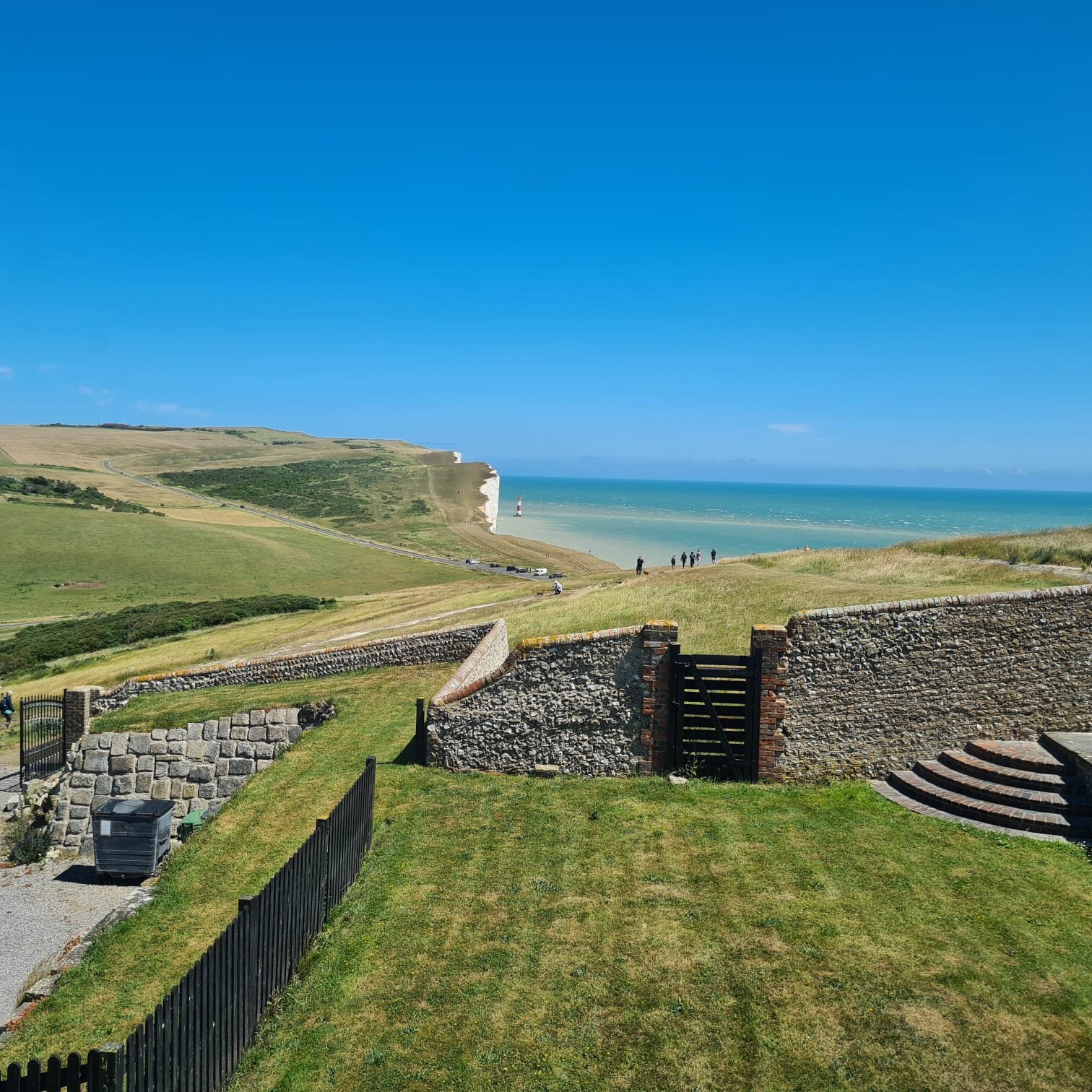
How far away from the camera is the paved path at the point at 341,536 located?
6842cm

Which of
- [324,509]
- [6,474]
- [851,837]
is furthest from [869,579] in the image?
[6,474]

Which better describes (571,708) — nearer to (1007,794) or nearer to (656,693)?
(656,693)

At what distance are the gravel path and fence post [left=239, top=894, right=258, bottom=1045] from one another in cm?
535

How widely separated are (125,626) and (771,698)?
3706 centimetres

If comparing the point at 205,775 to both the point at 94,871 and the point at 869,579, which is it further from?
the point at 869,579

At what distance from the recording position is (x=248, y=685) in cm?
2223

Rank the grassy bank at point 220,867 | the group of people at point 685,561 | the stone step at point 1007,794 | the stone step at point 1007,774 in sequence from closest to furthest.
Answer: the grassy bank at point 220,867
the stone step at point 1007,794
the stone step at point 1007,774
the group of people at point 685,561

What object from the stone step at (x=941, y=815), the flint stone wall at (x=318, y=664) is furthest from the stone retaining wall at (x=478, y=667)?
the stone step at (x=941, y=815)

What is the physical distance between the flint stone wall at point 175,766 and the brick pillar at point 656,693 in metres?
7.58

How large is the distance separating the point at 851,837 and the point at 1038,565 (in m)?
18.9

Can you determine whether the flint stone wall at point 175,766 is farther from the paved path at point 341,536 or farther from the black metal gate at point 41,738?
the paved path at point 341,536

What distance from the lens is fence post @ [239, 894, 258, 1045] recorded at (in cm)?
705

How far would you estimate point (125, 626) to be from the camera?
40344 millimetres

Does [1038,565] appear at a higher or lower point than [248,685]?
higher
